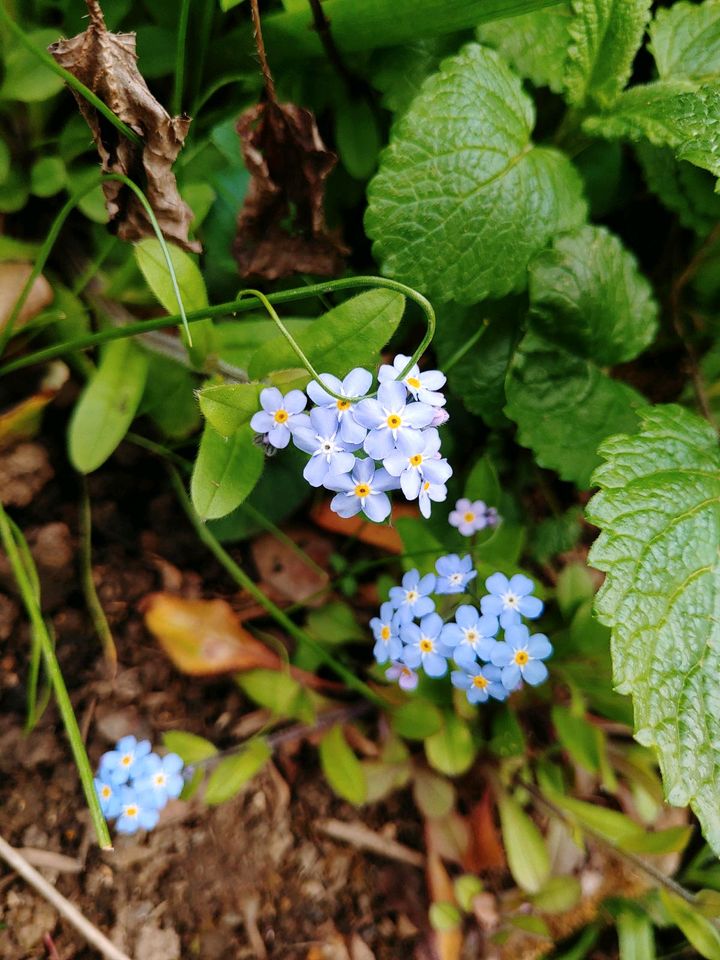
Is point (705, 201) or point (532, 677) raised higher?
point (705, 201)

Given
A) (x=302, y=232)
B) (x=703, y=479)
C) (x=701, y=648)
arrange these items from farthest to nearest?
1. (x=302, y=232)
2. (x=703, y=479)
3. (x=701, y=648)

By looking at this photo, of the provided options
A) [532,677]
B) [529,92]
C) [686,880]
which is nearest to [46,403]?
[532,677]

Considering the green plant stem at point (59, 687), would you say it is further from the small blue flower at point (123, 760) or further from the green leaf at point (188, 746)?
the green leaf at point (188, 746)

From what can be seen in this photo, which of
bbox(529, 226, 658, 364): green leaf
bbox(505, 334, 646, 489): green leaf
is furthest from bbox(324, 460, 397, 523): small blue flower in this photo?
bbox(529, 226, 658, 364): green leaf

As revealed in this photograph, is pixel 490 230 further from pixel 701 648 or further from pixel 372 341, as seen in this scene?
pixel 701 648

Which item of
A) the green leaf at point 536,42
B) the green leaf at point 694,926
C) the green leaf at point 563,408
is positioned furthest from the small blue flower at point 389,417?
the green leaf at point 694,926

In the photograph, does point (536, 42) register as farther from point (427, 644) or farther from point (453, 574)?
point (427, 644)

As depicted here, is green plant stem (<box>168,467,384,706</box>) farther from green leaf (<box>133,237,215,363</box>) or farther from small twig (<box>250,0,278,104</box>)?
small twig (<box>250,0,278,104</box>)
